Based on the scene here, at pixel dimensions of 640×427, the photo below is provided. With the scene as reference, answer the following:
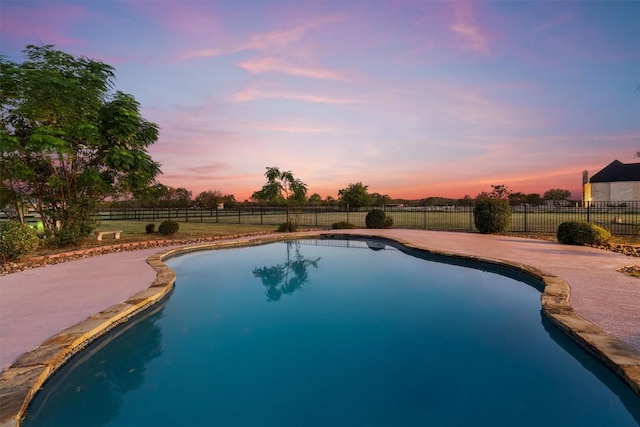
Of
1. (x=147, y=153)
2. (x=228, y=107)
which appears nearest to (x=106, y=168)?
(x=147, y=153)

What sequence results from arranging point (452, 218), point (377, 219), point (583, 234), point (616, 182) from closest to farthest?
point (583, 234) → point (377, 219) → point (452, 218) → point (616, 182)

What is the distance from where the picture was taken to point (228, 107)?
45.7 ft

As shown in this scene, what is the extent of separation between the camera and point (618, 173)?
45.8 m

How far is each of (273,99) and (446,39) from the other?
6.93m

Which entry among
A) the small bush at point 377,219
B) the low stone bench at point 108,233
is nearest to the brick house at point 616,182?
the small bush at point 377,219

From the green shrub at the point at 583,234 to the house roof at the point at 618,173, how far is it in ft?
158

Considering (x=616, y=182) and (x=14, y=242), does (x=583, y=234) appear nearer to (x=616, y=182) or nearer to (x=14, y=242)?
(x=14, y=242)

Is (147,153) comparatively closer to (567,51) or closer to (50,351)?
(50,351)

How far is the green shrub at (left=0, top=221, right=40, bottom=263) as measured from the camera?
791 centimetres

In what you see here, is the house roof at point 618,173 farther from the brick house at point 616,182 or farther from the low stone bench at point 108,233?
the low stone bench at point 108,233

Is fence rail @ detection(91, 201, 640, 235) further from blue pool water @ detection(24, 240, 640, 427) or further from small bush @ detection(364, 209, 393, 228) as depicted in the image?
blue pool water @ detection(24, 240, 640, 427)

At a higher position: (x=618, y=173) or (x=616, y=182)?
(x=618, y=173)

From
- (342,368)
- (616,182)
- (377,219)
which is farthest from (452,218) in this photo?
(616,182)

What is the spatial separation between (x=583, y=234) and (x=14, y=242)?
16.4m
